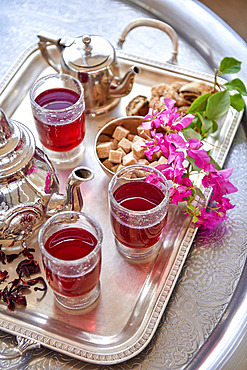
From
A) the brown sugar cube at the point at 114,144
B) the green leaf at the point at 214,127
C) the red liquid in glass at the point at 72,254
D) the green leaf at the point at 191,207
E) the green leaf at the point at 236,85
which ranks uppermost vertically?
the green leaf at the point at 236,85

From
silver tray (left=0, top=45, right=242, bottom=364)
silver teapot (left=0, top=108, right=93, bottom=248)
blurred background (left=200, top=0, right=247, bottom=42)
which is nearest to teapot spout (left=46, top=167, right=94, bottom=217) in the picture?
silver teapot (left=0, top=108, right=93, bottom=248)

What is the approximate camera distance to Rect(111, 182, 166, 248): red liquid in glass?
1.04 m

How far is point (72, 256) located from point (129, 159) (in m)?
0.31

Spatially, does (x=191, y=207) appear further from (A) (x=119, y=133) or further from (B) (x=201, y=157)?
(A) (x=119, y=133)

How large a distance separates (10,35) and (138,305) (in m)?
1.06

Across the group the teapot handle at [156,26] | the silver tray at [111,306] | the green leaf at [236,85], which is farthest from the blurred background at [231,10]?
the silver tray at [111,306]

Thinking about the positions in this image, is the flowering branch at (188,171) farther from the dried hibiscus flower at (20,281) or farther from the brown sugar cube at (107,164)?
the dried hibiscus flower at (20,281)

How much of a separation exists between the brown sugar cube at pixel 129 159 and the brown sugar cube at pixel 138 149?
0.04 feet

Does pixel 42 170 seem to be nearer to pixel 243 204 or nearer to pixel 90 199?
pixel 90 199

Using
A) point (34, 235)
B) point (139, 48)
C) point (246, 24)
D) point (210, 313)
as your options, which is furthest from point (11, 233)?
point (246, 24)

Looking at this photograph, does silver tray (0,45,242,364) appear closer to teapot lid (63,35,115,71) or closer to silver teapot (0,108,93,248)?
silver teapot (0,108,93,248)

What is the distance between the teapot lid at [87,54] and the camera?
51.4 inches

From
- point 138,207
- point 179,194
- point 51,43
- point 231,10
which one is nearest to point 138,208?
point 138,207

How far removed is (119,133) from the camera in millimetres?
1259
